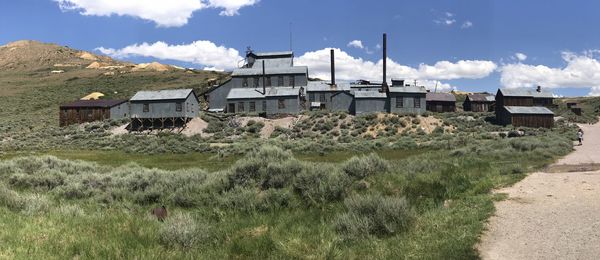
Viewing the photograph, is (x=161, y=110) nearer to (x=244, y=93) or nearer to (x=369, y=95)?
(x=244, y=93)

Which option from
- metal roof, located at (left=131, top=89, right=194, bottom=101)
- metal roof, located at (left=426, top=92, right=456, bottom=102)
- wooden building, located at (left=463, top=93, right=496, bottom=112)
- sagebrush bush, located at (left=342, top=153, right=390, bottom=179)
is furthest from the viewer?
wooden building, located at (left=463, top=93, right=496, bottom=112)

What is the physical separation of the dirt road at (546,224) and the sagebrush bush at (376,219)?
1.54m

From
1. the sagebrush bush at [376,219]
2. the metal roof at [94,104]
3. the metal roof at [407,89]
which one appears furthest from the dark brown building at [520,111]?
the sagebrush bush at [376,219]

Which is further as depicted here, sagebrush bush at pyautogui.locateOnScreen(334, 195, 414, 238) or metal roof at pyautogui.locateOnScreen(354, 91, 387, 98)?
metal roof at pyautogui.locateOnScreen(354, 91, 387, 98)

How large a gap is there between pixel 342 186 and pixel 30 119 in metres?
77.3

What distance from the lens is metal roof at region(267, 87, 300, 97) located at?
64375 millimetres

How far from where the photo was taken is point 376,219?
8703mm

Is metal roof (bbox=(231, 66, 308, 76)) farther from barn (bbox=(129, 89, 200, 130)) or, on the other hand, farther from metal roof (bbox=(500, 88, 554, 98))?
metal roof (bbox=(500, 88, 554, 98))

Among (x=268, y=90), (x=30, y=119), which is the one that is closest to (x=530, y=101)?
(x=268, y=90)

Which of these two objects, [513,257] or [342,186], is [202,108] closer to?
[342,186]

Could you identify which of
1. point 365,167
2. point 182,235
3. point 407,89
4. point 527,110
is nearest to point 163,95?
point 407,89

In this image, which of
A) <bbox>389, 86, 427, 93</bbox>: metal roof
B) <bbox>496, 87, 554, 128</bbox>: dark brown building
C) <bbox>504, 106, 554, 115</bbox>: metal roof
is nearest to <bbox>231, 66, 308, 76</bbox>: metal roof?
<bbox>389, 86, 427, 93</bbox>: metal roof

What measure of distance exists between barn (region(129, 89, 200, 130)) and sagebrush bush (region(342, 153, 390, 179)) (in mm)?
47738

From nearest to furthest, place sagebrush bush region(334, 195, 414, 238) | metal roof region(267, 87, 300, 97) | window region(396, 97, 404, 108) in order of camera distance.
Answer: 1. sagebrush bush region(334, 195, 414, 238)
2. window region(396, 97, 404, 108)
3. metal roof region(267, 87, 300, 97)
